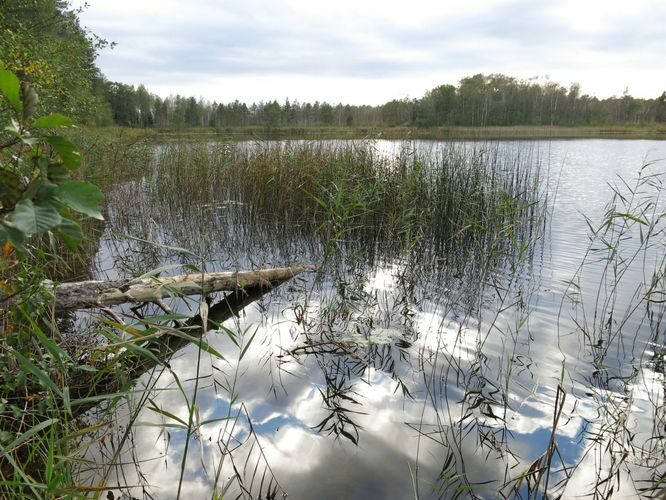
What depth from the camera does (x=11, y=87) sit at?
0.66 m

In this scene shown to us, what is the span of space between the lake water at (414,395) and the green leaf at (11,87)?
877 millimetres

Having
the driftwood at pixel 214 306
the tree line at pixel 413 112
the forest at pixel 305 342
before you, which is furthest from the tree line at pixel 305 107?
the driftwood at pixel 214 306

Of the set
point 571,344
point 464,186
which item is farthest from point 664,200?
point 571,344

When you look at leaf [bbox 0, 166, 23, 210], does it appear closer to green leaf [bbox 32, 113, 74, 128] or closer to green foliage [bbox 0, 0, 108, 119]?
green leaf [bbox 32, 113, 74, 128]

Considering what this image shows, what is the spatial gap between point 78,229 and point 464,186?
5.91 meters

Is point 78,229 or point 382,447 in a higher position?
point 78,229

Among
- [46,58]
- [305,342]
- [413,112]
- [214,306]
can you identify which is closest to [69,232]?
[305,342]

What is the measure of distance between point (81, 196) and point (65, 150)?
0.12 meters

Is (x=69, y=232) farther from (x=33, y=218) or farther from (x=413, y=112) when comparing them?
(x=413, y=112)

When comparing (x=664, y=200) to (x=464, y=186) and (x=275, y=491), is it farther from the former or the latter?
(x=275, y=491)

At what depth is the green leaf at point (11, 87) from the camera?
0.65 meters

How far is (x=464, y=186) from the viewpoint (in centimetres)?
610

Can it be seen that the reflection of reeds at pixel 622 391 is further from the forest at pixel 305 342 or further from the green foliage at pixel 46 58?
the green foliage at pixel 46 58

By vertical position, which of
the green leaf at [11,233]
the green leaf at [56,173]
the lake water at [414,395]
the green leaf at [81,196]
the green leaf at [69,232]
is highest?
the green leaf at [56,173]
